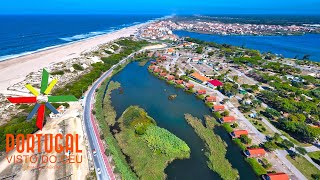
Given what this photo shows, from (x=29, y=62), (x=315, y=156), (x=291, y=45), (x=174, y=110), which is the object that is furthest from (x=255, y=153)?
(x=291, y=45)

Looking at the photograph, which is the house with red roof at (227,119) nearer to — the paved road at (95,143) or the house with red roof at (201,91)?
the house with red roof at (201,91)

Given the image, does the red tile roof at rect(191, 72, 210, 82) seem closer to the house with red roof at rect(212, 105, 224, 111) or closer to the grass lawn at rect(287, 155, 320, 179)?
the house with red roof at rect(212, 105, 224, 111)

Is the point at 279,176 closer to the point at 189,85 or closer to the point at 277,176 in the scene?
the point at 277,176

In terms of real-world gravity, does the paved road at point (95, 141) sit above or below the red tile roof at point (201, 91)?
below

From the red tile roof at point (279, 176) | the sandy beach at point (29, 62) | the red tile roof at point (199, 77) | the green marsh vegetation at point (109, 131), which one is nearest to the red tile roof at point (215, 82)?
the red tile roof at point (199, 77)

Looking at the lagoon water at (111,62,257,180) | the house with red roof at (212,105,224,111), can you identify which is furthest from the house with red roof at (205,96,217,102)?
the house with red roof at (212,105,224,111)

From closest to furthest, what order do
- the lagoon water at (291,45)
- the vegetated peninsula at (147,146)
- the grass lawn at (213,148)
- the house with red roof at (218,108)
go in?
the grass lawn at (213,148)
the vegetated peninsula at (147,146)
the house with red roof at (218,108)
the lagoon water at (291,45)

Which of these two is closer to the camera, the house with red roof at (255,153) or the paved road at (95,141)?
the paved road at (95,141)

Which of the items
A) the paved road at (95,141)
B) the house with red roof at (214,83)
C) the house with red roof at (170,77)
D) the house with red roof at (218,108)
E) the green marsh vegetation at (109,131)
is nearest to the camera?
the paved road at (95,141)
